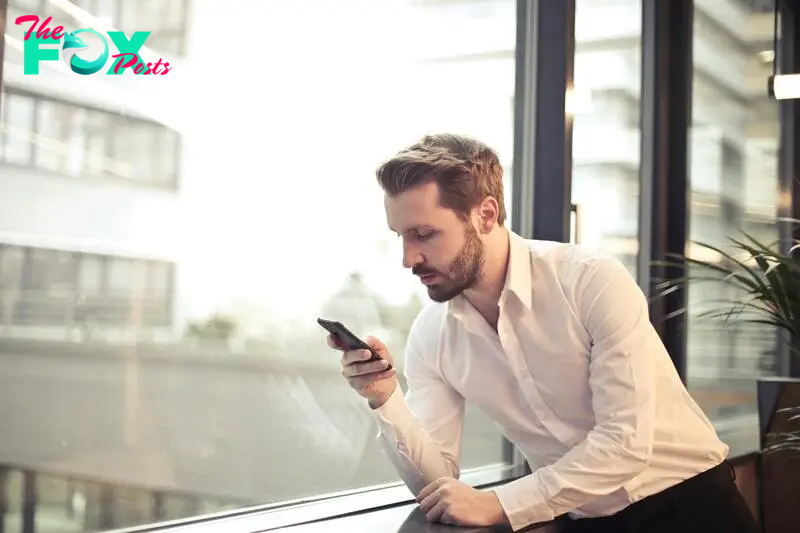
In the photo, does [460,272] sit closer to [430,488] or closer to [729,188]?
[430,488]

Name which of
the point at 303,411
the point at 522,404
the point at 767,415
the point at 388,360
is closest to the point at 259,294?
the point at 303,411

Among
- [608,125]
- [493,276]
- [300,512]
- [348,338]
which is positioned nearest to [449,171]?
[493,276]

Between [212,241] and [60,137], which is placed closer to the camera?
[60,137]

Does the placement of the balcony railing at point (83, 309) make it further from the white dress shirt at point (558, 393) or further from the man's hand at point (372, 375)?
the white dress shirt at point (558, 393)

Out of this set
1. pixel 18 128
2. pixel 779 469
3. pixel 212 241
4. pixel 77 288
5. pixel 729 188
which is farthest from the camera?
pixel 729 188

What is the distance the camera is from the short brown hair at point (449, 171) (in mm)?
1854

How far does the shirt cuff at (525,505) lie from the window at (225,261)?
0.71 m

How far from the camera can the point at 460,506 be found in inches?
72.4

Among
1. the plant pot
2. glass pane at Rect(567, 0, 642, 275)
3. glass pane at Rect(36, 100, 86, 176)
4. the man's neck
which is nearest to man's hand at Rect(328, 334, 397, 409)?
the man's neck

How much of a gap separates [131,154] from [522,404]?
1005 mm

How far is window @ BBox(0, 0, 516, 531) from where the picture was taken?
186 centimetres

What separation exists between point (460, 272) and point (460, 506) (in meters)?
0.47

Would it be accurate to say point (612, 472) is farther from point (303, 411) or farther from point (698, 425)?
point (303, 411)

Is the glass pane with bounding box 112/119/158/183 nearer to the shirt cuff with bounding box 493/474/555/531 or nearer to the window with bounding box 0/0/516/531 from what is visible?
the window with bounding box 0/0/516/531
